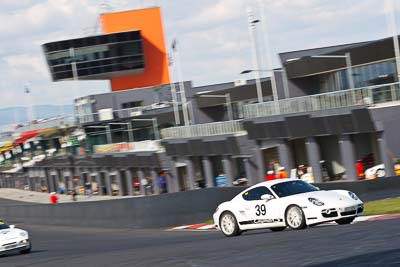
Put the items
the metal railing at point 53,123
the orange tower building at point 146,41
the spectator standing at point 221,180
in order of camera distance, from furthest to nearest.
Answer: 1. the orange tower building at point 146,41
2. the metal railing at point 53,123
3. the spectator standing at point 221,180

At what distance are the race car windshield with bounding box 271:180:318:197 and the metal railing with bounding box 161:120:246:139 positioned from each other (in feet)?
110

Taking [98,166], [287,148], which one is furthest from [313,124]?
[98,166]

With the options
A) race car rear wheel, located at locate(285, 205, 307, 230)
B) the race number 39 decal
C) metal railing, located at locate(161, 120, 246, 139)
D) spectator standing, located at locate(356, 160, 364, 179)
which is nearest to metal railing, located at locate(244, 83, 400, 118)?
metal railing, located at locate(161, 120, 246, 139)

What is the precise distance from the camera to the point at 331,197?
1912 centimetres

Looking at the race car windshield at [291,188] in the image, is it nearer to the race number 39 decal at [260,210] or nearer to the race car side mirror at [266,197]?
the race car side mirror at [266,197]

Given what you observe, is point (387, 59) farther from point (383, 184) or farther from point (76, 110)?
point (76, 110)

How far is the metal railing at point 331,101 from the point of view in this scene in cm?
3938

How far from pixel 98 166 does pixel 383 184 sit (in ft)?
185

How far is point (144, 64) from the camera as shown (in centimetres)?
10350

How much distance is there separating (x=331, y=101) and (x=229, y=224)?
23218 mm

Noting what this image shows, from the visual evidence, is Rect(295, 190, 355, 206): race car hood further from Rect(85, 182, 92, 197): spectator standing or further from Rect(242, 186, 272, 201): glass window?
Rect(85, 182, 92, 197): spectator standing

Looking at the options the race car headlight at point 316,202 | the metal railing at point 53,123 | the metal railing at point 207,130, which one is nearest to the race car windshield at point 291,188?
the race car headlight at point 316,202

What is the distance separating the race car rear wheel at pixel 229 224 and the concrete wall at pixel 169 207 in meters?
9.65

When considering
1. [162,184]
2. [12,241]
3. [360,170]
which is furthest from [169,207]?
[162,184]
